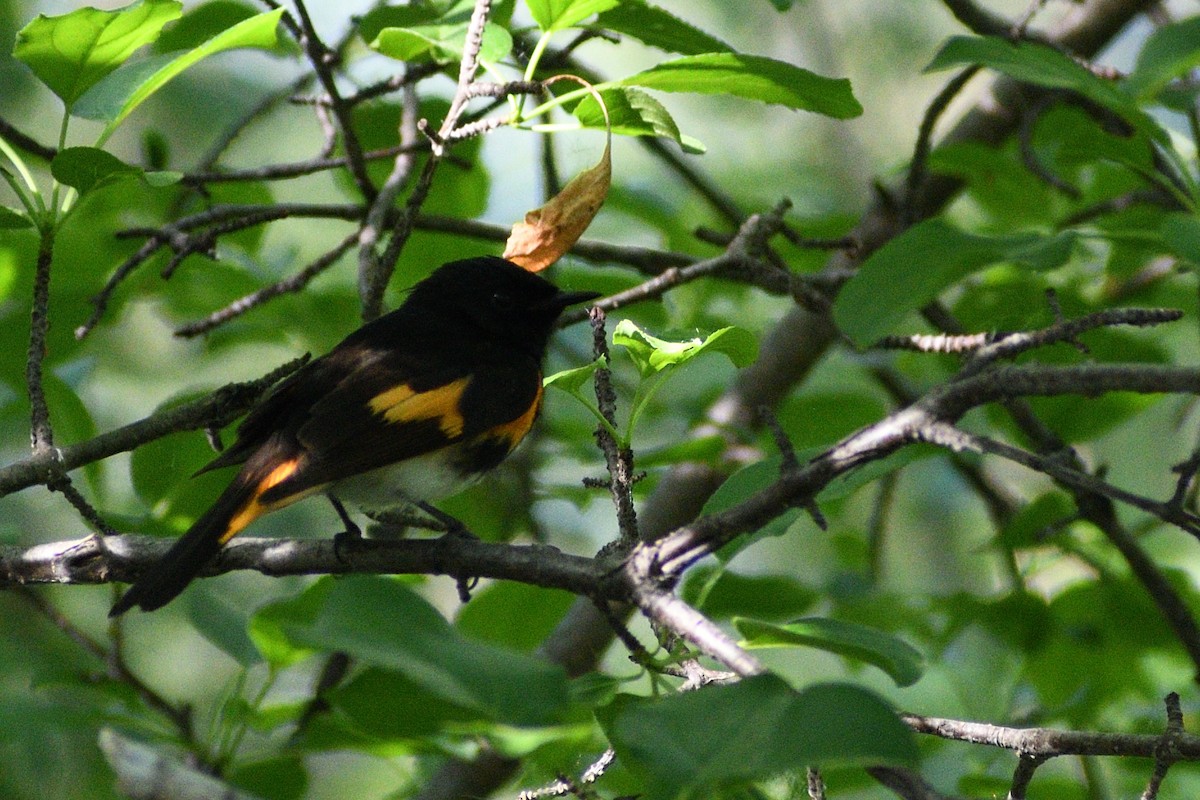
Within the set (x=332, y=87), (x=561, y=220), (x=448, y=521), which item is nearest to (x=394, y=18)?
(x=332, y=87)

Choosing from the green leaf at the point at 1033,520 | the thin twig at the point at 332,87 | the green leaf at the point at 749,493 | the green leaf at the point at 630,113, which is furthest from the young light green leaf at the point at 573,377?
the green leaf at the point at 1033,520

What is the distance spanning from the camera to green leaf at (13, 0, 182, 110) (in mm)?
1849

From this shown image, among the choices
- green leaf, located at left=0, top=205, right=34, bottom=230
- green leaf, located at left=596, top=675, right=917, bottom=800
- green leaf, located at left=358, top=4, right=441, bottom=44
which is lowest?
green leaf, located at left=596, top=675, right=917, bottom=800

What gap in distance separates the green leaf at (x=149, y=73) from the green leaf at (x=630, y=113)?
495 mm

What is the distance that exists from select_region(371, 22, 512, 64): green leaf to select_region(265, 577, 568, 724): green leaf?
1153mm

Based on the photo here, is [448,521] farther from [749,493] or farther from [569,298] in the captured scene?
[749,493]

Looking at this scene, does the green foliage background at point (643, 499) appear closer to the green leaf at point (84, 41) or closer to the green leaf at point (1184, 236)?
the green leaf at point (1184, 236)

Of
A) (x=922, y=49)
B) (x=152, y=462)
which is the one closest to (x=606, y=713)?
(x=152, y=462)

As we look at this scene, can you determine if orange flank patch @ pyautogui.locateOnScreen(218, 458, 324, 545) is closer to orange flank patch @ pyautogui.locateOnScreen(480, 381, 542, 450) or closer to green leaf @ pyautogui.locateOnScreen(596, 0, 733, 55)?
orange flank patch @ pyautogui.locateOnScreen(480, 381, 542, 450)

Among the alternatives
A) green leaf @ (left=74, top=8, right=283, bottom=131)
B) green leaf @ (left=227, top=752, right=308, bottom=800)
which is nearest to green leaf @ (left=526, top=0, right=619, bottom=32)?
green leaf @ (left=74, top=8, right=283, bottom=131)

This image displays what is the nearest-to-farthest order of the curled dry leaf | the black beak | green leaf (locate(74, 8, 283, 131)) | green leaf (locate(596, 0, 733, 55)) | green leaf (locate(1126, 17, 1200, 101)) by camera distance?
green leaf (locate(74, 8, 283, 131)), green leaf (locate(596, 0, 733, 55)), the curled dry leaf, green leaf (locate(1126, 17, 1200, 101)), the black beak

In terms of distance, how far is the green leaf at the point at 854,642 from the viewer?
1.22 meters

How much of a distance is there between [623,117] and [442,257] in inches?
54.1

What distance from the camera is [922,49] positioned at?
27.2 ft
